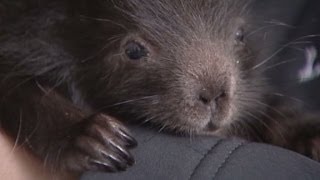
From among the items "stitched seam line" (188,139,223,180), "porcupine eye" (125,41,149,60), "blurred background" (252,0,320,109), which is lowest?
"stitched seam line" (188,139,223,180)

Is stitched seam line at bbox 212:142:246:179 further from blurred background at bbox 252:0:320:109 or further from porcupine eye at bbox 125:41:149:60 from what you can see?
blurred background at bbox 252:0:320:109

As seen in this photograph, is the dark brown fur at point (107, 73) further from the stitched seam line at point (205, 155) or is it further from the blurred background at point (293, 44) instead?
the blurred background at point (293, 44)

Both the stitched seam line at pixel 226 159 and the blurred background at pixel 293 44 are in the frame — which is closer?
the stitched seam line at pixel 226 159

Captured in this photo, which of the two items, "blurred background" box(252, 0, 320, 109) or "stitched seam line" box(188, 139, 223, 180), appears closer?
"stitched seam line" box(188, 139, 223, 180)

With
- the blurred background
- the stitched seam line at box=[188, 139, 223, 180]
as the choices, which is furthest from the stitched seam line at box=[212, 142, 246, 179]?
the blurred background

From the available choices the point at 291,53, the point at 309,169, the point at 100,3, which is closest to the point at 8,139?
the point at 100,3

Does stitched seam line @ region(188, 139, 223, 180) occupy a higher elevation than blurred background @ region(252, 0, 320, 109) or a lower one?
lower

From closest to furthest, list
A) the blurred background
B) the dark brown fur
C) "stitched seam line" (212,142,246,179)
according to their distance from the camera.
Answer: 1. "stitched seam line" (212,142,246,179)
2. the dark brown fur
3. the blurred background

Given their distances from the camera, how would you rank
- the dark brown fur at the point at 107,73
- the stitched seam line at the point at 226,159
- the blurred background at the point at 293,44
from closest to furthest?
the stitched seam line at the point at 226,159, the dark brown fur at the point at 107,73, the blurred background at the point at 293,44

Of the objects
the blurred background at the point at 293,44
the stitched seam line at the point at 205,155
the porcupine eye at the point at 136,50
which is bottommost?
the stitched seam line at the point at 205,155

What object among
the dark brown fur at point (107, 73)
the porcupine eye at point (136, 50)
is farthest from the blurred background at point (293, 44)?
the porcupine eye at point (136, 50)
